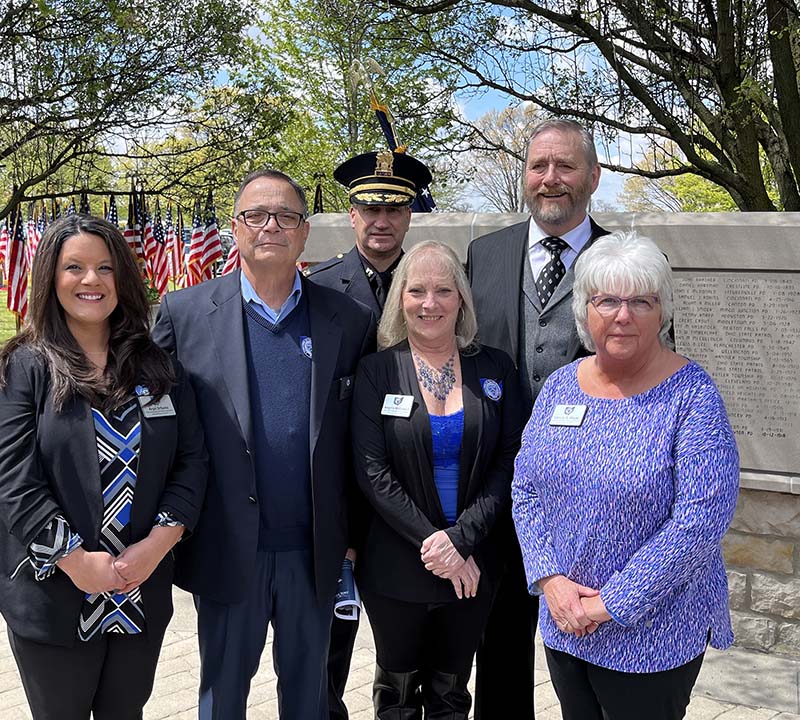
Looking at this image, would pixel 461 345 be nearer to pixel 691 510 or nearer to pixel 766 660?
pixel 691 510

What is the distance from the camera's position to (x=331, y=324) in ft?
10.3

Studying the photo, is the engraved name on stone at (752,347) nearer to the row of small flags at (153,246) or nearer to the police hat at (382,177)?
the police hat at (382,177)

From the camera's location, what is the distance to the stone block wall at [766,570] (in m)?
4.68

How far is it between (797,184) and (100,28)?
832 cm

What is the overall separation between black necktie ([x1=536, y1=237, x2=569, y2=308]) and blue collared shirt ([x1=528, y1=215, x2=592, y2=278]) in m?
0.02

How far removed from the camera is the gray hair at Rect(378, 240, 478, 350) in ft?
10.4

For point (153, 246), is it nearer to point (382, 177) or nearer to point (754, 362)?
point (382, 177)

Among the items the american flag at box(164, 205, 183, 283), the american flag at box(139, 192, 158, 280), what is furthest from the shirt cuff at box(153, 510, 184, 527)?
the american flag at box(164, 205, 183, 283)

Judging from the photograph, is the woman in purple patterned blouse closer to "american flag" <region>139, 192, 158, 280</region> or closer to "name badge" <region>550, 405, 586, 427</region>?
"name badge" <region>550, 405, 586, 427</region>

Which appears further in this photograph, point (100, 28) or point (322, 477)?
point (100, 28)

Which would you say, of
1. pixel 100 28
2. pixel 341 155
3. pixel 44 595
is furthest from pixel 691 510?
pixel 341 155

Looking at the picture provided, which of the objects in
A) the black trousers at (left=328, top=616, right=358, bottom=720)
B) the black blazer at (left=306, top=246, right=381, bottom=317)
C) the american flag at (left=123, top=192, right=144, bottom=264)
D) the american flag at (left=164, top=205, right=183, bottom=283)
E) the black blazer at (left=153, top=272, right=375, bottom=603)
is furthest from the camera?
the american flag at (left=164, top=205, right=183, bottom=283)

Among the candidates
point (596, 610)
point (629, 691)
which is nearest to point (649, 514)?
point (596, 610)

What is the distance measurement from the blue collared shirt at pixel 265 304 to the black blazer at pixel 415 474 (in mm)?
340
